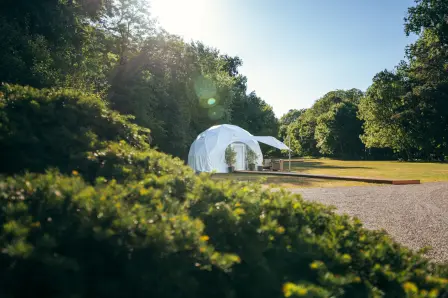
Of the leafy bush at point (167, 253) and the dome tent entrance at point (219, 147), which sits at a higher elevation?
the dome tent entrance at point (219, 147)

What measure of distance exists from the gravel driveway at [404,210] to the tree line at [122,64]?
1123 centimetres

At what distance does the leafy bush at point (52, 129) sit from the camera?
3223 millimetres

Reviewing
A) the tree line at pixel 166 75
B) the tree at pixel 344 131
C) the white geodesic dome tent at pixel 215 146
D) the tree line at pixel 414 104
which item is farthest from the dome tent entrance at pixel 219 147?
the tree at pixel 344 131

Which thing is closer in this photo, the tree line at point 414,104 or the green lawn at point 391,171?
the green lawn at point 391,171

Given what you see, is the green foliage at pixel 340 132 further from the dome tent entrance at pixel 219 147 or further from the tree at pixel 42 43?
the tree at pixel 42 43

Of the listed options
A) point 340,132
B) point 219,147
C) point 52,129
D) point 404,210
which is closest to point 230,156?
point 219,147

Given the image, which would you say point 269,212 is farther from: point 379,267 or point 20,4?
point 20,4

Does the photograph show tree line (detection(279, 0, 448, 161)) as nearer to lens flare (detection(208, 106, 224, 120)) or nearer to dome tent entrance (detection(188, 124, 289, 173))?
dome tent entrance (detection(188, 124, 289, 173))

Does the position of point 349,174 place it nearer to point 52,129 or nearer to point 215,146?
point 215,146

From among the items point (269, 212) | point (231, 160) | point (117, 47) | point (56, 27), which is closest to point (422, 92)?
point (231, 160)

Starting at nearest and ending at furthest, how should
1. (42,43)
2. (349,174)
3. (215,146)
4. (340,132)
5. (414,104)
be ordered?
(42,43) < (349,174) < (215,146) < (414,104) < (340,132)

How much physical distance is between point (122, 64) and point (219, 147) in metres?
9.20

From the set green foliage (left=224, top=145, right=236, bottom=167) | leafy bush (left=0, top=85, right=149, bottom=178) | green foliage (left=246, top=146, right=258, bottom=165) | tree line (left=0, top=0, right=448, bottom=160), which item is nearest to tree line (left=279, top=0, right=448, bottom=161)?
tree line (left=0, top=0, right=448, bottom=160)

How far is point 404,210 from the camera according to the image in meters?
8.78
